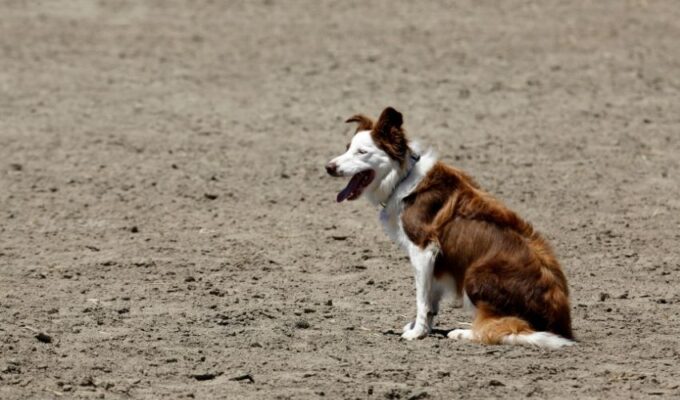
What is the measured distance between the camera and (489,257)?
8172mm

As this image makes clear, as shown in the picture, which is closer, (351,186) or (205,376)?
(205,376)

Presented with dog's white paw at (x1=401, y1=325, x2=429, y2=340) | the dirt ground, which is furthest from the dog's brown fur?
dog's white paw at (x1=401, y1=325, x2=429, y2=340)

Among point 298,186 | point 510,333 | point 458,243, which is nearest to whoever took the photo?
point 510,333

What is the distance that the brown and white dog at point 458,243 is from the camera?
8085 millimetres

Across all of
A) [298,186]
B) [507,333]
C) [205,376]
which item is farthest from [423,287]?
[298,186]

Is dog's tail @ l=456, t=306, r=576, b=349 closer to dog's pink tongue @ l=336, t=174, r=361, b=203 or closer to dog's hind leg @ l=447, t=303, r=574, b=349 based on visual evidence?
dog's hind leg @ l=447, t=303, r=574, b=349

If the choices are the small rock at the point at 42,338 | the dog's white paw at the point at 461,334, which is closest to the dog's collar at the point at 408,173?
the dog's white paw at the point at 461,334

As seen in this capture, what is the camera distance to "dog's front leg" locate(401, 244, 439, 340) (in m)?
8.34

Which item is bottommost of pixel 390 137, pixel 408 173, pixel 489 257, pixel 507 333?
pixel 507 333

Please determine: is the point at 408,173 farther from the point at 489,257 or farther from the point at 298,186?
the point at 298,186

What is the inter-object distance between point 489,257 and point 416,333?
2.22ft

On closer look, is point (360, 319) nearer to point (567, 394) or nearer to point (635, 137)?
point (567, 394)

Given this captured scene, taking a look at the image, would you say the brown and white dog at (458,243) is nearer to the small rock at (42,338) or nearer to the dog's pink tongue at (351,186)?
the dog's pink tongue at (351,186)

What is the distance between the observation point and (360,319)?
893 cm
